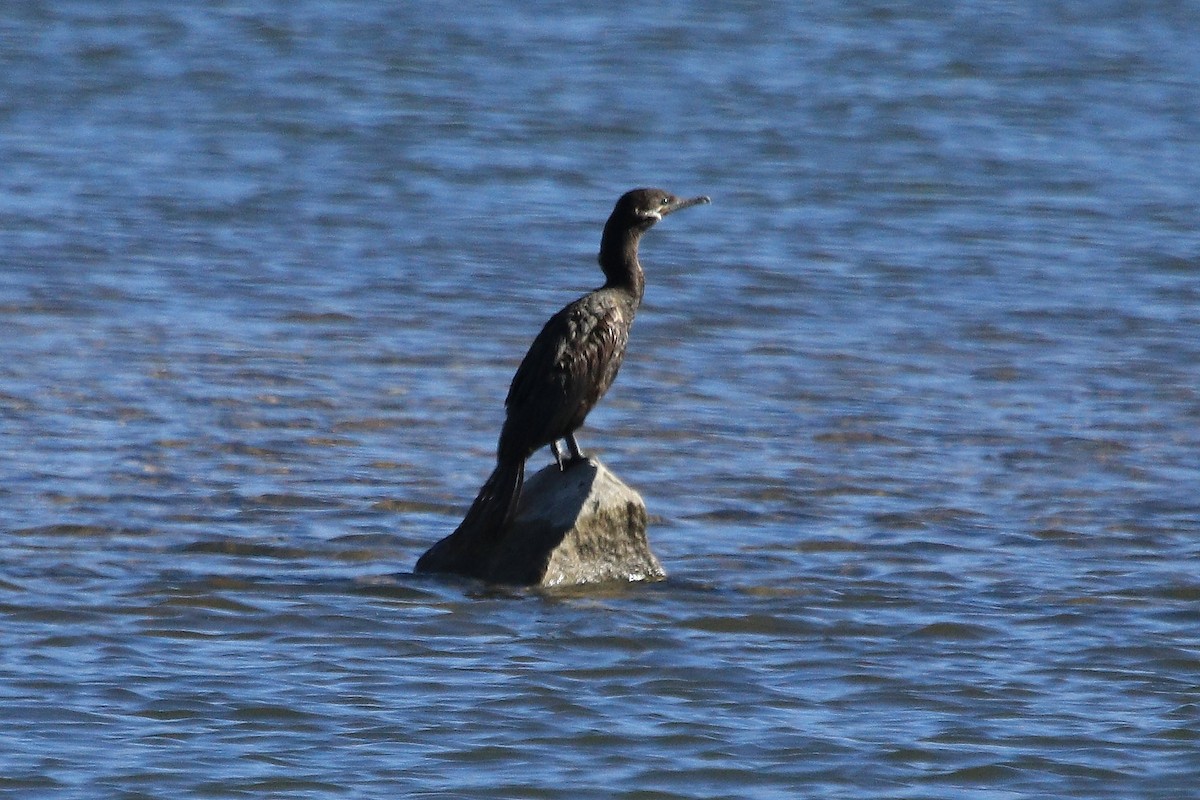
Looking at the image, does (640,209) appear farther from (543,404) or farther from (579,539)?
(579,539)

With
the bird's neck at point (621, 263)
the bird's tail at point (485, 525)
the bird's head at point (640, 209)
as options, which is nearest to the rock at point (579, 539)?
the bird's tail at point (485, 525)

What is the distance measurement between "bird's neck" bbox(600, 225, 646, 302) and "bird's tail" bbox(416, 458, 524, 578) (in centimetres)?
86

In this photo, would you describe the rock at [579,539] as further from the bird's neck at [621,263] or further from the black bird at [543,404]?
the bird's neck at [621,263]

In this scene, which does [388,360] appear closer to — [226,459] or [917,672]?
[226,459]

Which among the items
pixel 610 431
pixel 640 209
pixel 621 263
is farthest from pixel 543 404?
pixel 610 431

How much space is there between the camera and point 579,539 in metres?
7.46

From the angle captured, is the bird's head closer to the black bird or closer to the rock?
the black bird

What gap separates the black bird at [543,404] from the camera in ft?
24.6

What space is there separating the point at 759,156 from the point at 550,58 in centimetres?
506

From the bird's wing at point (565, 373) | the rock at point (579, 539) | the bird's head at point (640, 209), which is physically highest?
the bird's head at point (640, 209)

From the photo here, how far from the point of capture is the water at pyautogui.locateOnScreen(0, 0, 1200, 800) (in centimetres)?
597

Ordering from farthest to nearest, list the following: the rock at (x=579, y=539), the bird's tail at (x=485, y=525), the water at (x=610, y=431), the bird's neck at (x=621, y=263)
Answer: the bird's neck at (x=621, y=263)
the bird's tail at (x=485, y=525)
the rock at (x=579, y=539)
the water at (x=610, y=431)

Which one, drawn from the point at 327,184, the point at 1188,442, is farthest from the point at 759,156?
the point at 1188,442

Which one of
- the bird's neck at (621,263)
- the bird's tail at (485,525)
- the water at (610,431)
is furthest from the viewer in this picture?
the bird's neck at (621,263)
